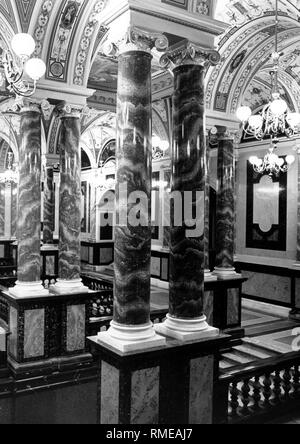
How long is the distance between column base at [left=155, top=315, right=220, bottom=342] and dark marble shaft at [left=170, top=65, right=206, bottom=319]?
2.6 inches

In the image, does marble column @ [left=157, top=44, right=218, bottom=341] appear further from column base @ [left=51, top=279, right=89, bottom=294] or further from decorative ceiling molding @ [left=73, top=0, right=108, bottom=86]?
decorative ceiling molding @ [left=73, top=0, right=108, bottom=86]

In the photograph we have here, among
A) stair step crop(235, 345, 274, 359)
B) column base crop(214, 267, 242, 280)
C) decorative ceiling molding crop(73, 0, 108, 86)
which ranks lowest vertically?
stair step crop(235, 345, 274, 359)

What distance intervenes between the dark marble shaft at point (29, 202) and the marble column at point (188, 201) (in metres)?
3.13

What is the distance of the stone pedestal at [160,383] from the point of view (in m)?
4.05

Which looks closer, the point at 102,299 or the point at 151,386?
the point at 151,386

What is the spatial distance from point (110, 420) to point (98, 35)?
6443mm

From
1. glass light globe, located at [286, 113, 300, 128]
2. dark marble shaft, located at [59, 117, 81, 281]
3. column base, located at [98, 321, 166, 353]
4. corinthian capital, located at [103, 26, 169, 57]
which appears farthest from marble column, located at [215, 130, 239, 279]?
corinthian capital, located at [103, 26, 169, 57]

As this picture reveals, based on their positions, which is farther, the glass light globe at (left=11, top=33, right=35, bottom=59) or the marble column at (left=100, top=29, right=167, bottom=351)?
the glass light globe at (left=11, top=33, right=35, bottom=59)

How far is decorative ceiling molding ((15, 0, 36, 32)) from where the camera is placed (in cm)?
660

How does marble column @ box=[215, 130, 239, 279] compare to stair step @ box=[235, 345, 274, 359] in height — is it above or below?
above

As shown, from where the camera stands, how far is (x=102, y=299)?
29.0ft

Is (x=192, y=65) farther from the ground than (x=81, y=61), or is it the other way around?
(x=81, y=61)
